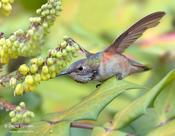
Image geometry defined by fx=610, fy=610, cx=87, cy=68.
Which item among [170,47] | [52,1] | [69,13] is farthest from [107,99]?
[69,13]

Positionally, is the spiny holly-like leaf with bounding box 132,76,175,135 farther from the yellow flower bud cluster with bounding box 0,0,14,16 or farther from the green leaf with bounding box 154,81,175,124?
the yellow flower bud cluster with bounding box 0,0,14,16

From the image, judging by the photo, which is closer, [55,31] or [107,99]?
[107,99]

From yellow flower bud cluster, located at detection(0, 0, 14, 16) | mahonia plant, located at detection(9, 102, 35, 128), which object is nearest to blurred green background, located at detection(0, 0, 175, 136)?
mahonia plant, located at detection(9, 102, 35, 128)

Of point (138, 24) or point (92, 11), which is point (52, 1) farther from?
point (92, 11)

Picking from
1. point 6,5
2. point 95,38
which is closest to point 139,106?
point 6,5

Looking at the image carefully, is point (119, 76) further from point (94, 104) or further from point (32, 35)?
point (32, 35)

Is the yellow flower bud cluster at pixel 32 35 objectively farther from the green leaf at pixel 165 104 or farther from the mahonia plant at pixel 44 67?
the green leaf at pixel 165 104
